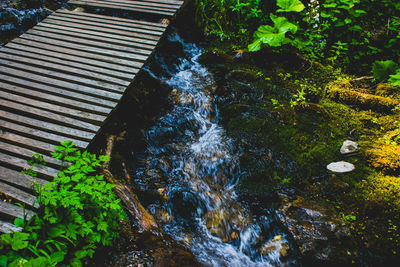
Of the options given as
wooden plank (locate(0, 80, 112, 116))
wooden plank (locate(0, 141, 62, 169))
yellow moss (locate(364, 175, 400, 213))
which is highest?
wooden plank (locate(0, 80, 112, 116))

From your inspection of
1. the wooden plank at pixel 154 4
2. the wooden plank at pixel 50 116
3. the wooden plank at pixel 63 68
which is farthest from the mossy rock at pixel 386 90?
the wooden plank at pixel 50 116

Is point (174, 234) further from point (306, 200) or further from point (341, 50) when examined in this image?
point (341, 50)

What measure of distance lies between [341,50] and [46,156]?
651 centimetres

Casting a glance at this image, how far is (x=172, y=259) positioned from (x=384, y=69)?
5070 mm

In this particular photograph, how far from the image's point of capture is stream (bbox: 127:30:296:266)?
2733mm

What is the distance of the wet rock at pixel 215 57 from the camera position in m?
5.68

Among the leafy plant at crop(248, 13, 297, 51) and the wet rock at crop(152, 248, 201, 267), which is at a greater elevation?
the leafy plant at crop(248, 13, 297, 51)

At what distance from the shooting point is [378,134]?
3.58m

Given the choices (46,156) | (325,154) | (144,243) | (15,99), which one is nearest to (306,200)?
(325,154)

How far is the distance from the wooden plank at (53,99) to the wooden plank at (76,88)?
13 cm

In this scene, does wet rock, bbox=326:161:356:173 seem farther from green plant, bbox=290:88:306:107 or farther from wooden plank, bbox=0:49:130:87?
wooden plank, bbox=0:49:130:87

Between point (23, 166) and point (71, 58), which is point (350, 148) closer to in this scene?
point (23, 166)

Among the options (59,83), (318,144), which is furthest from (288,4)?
(59,83)

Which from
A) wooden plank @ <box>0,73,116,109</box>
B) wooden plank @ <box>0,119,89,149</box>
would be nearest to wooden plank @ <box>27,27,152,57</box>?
wooden plank @ <box>0,73,116,109</box>
